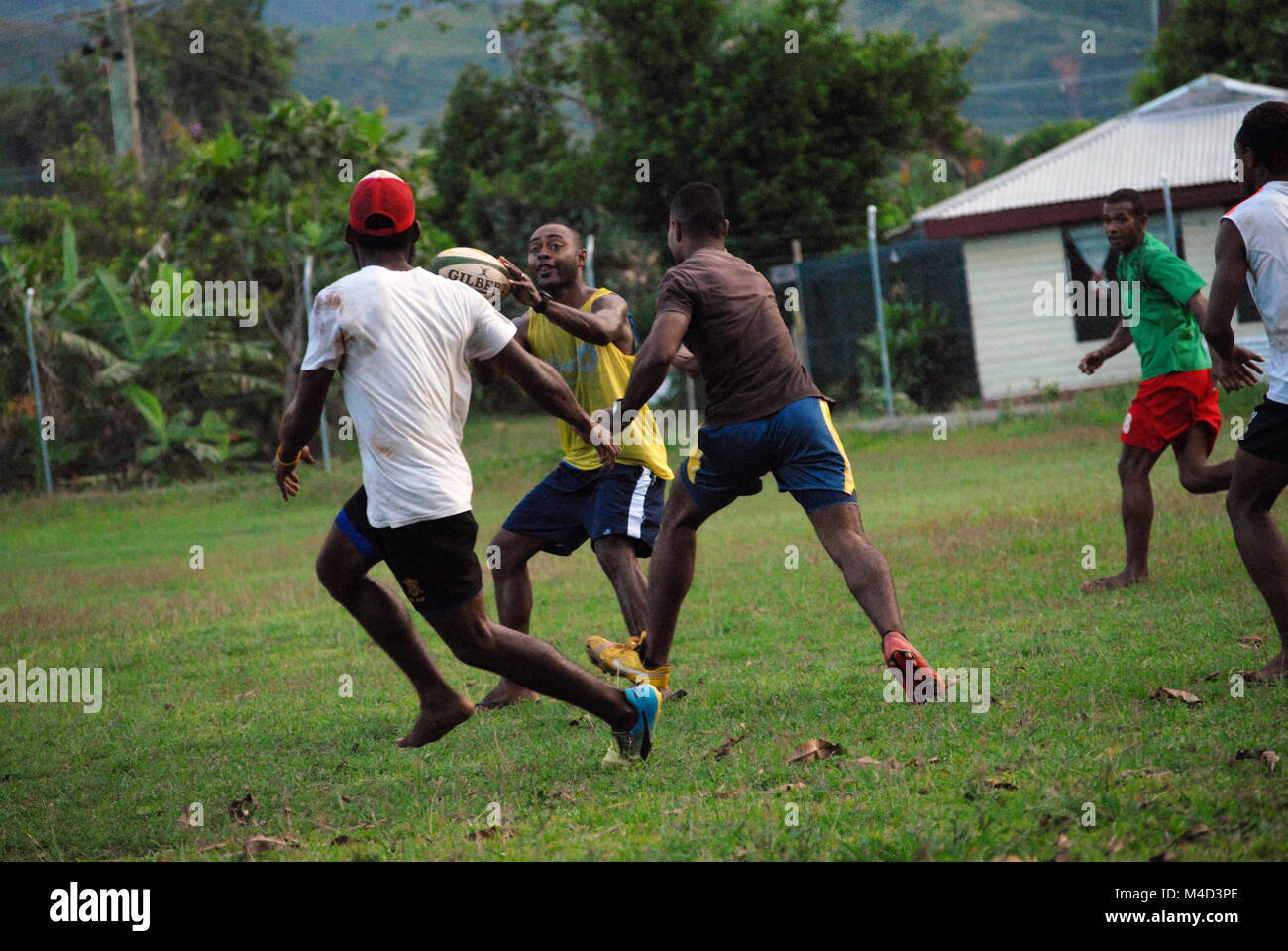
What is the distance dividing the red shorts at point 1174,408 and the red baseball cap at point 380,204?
4741 mm

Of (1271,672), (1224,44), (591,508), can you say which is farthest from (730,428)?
(1224,44)

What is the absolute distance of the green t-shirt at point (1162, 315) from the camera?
25.8ft

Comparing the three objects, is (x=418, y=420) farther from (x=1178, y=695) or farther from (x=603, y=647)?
(x=1178, y=695)

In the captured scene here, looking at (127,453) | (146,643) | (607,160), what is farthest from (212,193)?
(146,643)

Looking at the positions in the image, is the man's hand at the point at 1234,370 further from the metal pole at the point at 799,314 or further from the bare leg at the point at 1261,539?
the metal pole at the point at 799,314

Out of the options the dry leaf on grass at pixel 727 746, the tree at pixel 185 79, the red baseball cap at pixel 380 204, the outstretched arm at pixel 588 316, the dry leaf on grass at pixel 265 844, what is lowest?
the dry leaf on grass at pixel 727 746

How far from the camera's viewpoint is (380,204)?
4.96 metres

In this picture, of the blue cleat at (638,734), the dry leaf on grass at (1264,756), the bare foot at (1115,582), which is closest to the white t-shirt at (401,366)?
the blue cleat at (638,734)

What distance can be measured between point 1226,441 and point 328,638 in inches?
395

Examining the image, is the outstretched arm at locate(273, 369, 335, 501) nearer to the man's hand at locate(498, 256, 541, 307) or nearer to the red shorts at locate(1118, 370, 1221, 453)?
the man's hand at locate(498, 256, 541, 307)

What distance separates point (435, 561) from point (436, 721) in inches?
30.8

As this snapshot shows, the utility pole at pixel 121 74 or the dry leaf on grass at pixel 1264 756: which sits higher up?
the utility pole at pixel 121 74

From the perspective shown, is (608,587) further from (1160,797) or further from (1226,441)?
(1226,441)
